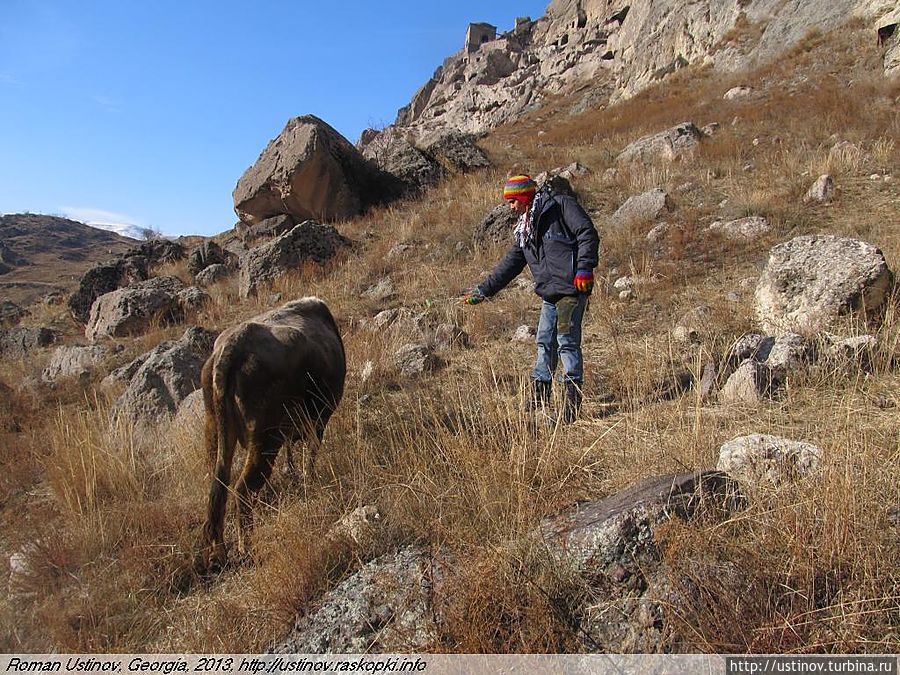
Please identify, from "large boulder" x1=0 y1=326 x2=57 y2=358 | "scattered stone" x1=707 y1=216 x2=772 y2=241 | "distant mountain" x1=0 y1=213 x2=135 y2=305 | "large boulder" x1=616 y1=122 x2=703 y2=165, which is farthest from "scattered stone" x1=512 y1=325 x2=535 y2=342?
"distant mountain" x1=0 y1=213 x2=135 y2=305

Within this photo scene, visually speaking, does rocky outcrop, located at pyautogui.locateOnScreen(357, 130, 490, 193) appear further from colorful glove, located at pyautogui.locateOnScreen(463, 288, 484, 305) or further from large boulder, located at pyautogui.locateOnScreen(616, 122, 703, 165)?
colorful glove, located at pyautogui.locateOnScreen(463, 288, 484, 305)

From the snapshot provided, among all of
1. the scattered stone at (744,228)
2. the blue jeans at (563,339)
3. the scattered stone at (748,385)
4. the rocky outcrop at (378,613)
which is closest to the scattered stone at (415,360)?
the blue jeans at (563,339)

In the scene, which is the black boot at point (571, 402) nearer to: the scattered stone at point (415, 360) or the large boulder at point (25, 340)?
the scattered stone at point (415, 360)

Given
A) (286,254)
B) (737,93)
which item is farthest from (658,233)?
(737,93)

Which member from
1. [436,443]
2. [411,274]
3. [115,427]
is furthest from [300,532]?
[411,274]

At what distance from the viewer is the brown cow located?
3.20 metres

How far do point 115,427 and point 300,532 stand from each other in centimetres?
315

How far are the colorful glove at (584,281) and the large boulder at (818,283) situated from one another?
2213mm

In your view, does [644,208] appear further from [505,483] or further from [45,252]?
[45,252]

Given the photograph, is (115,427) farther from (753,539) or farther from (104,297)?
(104,297)

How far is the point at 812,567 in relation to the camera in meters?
1.81

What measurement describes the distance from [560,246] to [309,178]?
11275mm

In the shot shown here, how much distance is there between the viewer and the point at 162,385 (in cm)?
596

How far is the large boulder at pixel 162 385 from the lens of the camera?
5.73 m
